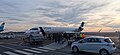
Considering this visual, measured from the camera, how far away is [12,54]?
2153cm

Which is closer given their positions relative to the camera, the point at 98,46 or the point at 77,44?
the point at 98,46

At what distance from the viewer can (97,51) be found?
67.9 feet

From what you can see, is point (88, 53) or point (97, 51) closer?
point (97, 51)

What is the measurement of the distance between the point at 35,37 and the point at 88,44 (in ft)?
54.1

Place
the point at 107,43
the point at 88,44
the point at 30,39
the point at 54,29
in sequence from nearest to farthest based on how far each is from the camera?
1. the point at 107,43
2. the point at 88,44
3. the point at 30,39
4. the point at 54,29

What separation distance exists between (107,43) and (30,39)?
60.4 ft

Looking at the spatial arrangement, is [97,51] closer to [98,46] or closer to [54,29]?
[98,46]

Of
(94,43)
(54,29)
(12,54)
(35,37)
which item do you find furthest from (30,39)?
(54,29)

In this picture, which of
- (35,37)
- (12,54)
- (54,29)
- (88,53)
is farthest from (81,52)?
(54,29)

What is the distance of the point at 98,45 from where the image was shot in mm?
20469

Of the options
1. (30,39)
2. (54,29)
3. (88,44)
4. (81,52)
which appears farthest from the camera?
(54,29)

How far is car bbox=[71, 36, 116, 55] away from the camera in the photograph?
19866 mm

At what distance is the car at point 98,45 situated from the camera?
19866mm

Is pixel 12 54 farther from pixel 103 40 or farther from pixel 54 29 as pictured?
pixel 54 29
